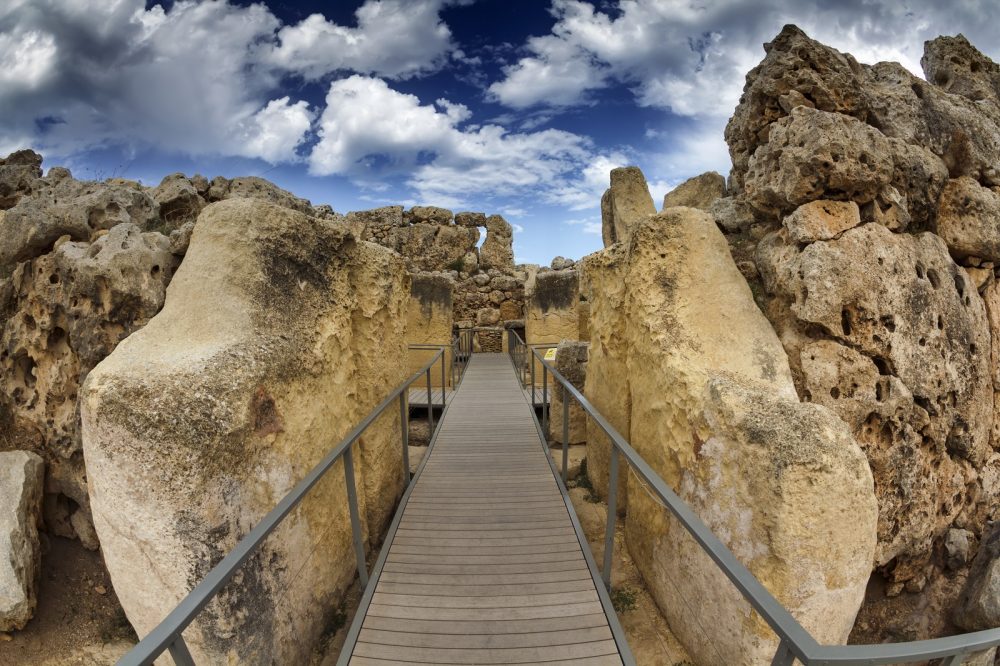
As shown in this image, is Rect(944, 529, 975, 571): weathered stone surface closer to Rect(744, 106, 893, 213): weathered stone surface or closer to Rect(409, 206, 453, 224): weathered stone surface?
Rect(744, 106, 893, 213): weathered stone surface

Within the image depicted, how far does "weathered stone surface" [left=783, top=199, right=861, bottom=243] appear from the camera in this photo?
3.44m

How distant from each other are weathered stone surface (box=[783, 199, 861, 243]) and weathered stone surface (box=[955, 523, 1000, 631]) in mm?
2977

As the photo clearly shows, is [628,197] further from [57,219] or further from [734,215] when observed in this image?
[57,219]

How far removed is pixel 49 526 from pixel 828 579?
576cm

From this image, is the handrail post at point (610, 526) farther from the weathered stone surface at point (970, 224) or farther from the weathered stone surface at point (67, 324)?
the weathered stone surface at point (970, 224)

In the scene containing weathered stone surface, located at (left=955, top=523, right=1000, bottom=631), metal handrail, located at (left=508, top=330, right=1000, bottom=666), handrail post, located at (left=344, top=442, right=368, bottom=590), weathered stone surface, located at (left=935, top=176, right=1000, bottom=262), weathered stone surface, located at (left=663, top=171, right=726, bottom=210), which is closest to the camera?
metal handrail, located at (left=508, top=330, right=1000, bottom=666)

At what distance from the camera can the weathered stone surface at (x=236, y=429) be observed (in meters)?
2.29

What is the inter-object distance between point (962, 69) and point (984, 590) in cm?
552

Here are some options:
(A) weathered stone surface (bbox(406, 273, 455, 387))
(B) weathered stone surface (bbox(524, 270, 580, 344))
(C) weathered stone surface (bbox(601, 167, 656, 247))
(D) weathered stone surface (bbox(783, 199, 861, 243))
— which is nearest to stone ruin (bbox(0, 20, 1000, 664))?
(D) weathered stone surface (bbox(783, 199, 861, 243))

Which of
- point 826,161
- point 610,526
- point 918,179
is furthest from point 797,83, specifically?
point 610,526

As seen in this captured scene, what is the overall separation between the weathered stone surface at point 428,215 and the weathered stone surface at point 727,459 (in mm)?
10837

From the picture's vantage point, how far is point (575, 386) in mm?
6770

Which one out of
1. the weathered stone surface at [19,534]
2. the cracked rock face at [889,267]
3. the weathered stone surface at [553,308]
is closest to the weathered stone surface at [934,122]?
the cracked rock face at [889,267]

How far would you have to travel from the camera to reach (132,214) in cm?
432
